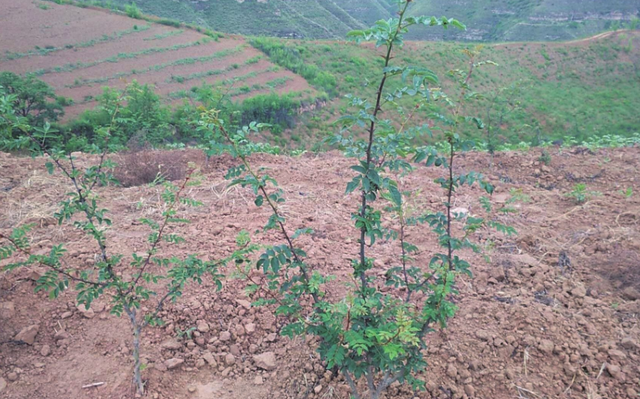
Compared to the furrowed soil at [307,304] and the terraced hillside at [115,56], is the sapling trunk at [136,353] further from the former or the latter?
the terraced hillside at [115,56]

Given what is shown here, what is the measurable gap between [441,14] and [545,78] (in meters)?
21.2

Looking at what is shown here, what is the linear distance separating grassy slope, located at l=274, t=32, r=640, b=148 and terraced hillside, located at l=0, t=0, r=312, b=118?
445 cm

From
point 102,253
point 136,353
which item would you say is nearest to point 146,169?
point 102,253

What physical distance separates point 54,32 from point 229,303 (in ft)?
93.8

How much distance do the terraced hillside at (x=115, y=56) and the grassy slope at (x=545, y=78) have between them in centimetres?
445

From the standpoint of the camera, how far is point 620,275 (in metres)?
3.14

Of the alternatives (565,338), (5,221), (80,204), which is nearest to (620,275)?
(565,338)

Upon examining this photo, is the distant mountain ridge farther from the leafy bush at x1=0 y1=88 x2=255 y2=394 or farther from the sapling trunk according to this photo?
the sapling trunk

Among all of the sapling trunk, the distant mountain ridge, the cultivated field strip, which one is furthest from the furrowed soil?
the distant mountain ridge

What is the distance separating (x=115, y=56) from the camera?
956 inches

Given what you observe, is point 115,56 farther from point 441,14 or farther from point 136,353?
point 441,14

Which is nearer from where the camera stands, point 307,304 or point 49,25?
point 307,304

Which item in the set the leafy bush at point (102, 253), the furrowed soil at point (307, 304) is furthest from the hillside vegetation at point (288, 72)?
the leafy bush at point (102, 253)

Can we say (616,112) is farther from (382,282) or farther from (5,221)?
(5,221)
